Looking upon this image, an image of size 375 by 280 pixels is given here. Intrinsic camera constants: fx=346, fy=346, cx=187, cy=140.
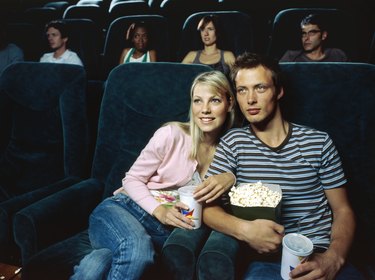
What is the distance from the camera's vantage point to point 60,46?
2.56 meters

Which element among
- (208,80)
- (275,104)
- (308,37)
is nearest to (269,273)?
(275,104)

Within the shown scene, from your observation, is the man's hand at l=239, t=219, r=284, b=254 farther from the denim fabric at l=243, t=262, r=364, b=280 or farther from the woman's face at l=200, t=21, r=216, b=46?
the woman's face at l=200, t=21, r=216, b=46

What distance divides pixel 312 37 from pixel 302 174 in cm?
113

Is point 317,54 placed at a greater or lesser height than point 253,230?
greater

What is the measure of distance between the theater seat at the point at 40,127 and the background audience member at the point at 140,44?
29.0 inches

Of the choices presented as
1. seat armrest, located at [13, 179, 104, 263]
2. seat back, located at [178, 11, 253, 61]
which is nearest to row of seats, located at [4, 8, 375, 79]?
seat back, located at [178, 11, 253, 61]

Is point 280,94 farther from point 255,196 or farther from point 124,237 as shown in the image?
point 124,237

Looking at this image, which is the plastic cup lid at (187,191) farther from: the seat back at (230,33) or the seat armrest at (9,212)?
the seat back at (230,33)

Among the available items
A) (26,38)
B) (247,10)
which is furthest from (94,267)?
(26,38)

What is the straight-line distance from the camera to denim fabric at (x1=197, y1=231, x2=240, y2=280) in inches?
33.5

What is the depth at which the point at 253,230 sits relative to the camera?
0.90m

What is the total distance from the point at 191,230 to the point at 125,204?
303 millimetres

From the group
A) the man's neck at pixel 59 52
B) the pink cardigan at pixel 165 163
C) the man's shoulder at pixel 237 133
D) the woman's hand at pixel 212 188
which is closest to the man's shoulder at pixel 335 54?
the man's shoulder at pixel 237 133

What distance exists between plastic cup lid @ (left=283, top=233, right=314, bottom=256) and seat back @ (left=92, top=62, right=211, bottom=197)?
627mm
